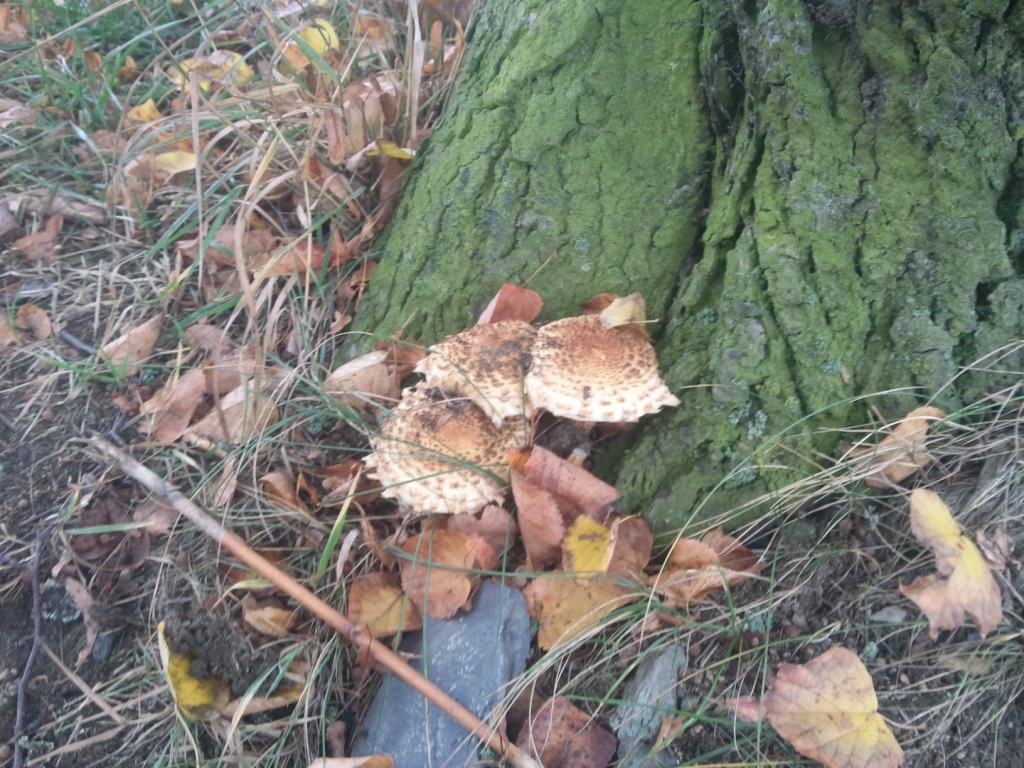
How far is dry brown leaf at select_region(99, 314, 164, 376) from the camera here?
2.83 metres

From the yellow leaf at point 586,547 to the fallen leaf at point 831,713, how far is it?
48cm

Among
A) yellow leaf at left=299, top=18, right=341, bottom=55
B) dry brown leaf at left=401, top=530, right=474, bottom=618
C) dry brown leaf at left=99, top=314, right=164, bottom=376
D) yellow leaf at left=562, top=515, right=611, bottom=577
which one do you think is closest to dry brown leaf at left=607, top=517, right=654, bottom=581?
yellow leaf at left=562, top=515, right=611, bottom=577

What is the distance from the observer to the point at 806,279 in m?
2.15

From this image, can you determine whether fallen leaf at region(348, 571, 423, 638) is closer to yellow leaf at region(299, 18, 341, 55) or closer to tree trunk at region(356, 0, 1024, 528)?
tree trunk at region(356, 0, 1024, 528)

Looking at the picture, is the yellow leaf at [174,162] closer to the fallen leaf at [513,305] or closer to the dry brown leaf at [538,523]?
the fallen leaf at [513,305]

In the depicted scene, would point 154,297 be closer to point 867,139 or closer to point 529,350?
point 529,350

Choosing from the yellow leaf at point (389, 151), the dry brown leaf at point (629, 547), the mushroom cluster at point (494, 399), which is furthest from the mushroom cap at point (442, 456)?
the yellow leaf at point (389, 151)

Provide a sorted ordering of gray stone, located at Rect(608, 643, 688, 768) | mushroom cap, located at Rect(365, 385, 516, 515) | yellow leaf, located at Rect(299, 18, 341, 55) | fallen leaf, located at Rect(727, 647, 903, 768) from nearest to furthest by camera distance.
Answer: fallen leaf, located at Rect(727, 647, 903, 768) → gray stone, located at Rect(608, 643, 688, 768) → mushroom cap, located at Rect(365, 385, 516, 515) → yellow leaf, located at Rect(299, 18, 341, 55)

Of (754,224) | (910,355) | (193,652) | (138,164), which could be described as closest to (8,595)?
(193,652)

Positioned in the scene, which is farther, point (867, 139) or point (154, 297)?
point (154, 297)

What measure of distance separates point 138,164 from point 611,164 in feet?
7.11

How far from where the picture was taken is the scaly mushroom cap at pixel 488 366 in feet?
7.21

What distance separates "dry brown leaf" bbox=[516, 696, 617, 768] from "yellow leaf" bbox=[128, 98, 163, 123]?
323cm

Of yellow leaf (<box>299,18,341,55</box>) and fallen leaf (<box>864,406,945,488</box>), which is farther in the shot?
yellow leaf (<box>299,18,341,55</box>)
